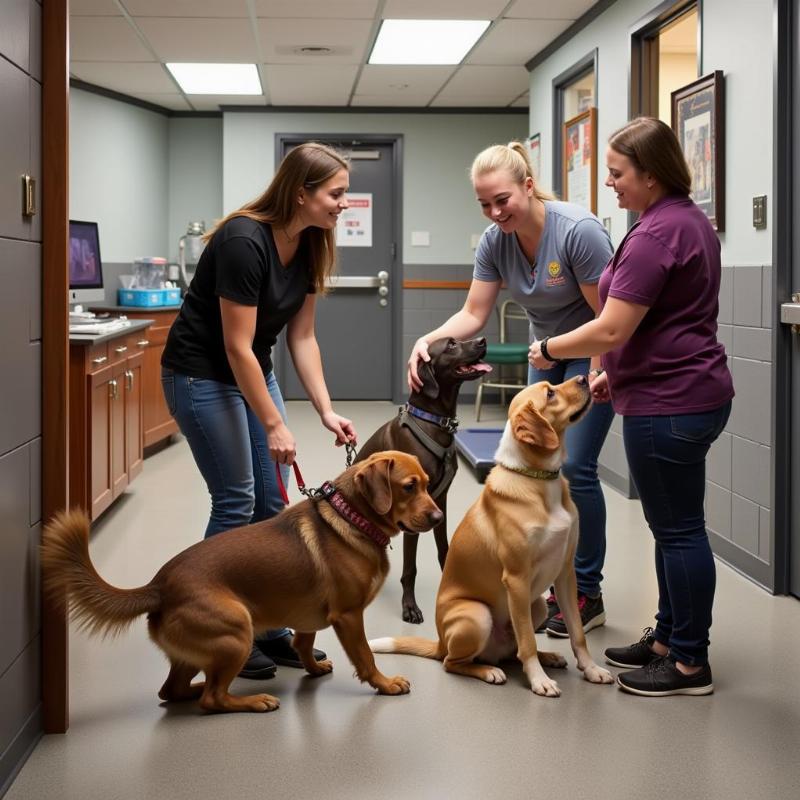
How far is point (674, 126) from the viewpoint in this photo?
4621mm

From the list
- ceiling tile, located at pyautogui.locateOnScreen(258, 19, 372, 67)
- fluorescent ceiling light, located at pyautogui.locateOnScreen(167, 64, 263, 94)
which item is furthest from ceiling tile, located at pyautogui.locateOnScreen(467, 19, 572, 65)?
fluorescent ceiling light, located at pyautogui.locateOnScreen(167, 64, 263, 94)

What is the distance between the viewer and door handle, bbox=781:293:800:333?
3.47 metres

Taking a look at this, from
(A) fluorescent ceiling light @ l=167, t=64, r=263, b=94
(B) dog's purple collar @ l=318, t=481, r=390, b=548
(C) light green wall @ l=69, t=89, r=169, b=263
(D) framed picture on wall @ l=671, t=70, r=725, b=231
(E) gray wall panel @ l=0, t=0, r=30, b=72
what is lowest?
(B) dog's purple collar @ l=318, t=481, r=390, b=548

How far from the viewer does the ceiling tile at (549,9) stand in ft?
18.8

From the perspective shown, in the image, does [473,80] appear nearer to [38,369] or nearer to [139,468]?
[139,468]

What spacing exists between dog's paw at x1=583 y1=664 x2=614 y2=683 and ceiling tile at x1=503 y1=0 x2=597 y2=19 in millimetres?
4049

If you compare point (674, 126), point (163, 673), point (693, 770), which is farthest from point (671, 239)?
point (674, 126)

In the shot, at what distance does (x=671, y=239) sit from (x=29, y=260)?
1.47 metres

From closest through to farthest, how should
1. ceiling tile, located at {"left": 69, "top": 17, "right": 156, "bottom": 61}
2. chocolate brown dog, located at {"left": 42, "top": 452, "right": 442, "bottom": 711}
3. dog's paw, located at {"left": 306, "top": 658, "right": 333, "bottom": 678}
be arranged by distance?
chocolate brown dog, located at {"left": 42, "top": 452, "right": 442, "bottom": 711} → dog's paw, located at {"left": 306, "top": 658, "right": 333, "bottom": 678} → ceiling tile, located at {"left": 69, "top": 17, "right": 156, "bottom": 61}

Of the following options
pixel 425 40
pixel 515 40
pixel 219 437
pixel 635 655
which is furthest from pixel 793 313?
pixel 425 40

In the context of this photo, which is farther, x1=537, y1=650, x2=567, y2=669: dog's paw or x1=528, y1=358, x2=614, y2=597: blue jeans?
x1=528, y1=358, x2=614, y2=597: blue jeans

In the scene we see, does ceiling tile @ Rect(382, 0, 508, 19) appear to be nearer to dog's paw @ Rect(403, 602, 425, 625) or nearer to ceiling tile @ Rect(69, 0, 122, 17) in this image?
ceiling tile @ Rect(69, 0, 122, 17)

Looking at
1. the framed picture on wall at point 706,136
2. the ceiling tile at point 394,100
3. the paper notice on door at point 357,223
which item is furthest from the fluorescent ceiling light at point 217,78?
the framed picture on wall at point 706,136

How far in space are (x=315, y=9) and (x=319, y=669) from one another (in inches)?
164
